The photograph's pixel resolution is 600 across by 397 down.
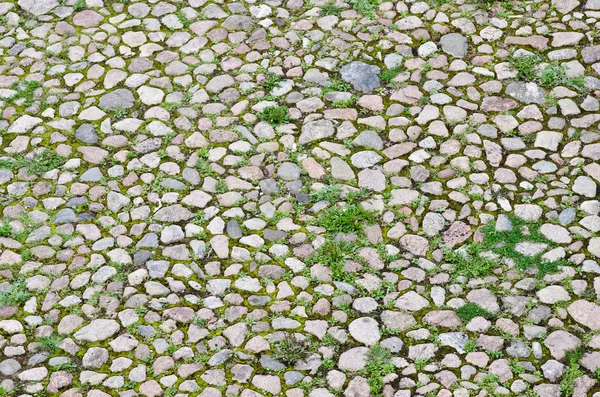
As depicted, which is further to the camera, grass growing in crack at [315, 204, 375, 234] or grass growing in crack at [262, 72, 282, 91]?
grass growing in crack at [262, 72, 282, 91]

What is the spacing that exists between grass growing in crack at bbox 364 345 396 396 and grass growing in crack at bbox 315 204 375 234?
39.1 inches

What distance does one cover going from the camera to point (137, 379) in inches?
195

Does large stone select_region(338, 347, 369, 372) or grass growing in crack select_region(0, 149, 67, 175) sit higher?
grass growing in crack select_region(0, 149, 67, 175)

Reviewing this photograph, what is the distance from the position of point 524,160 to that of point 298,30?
2419 mm

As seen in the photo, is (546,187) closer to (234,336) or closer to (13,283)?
(234,336)

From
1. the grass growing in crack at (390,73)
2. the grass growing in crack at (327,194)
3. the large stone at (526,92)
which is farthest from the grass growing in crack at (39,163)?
the large stone at (526,92)

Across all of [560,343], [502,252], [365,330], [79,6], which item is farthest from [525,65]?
[79,6]

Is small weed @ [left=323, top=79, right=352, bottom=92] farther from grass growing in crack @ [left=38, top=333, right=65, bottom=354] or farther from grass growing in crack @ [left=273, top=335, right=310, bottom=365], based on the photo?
grass growing in crack @ [left=38, top=333, right=65, bottom=354]

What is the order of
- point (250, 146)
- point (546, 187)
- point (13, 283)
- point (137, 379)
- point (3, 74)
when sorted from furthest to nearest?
point (3, 74) → point (250, 146) → point (546, 187) → point (13, 283) → point (137, 379)

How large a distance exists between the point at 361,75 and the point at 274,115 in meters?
0.87

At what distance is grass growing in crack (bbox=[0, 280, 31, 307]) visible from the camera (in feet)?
17.8

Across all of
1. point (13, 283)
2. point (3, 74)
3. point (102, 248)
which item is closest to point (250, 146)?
point (102, 248)

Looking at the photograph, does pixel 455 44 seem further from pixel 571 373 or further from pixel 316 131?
pixel 571 373

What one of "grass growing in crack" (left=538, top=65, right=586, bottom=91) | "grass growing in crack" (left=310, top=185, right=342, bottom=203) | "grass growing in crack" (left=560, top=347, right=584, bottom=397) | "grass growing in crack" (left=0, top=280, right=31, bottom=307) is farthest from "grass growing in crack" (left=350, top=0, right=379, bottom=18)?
"grass growing in crack" (left=0, top=280, right=31, bottom=307)
